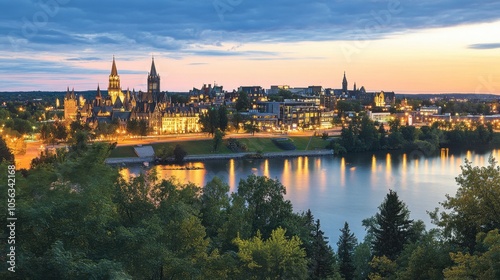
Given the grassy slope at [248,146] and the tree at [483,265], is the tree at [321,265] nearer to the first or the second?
the tree at [483,265]

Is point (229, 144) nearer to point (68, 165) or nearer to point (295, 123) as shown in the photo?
point (295, 123)

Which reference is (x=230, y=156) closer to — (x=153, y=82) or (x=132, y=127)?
(x=132, y=127)

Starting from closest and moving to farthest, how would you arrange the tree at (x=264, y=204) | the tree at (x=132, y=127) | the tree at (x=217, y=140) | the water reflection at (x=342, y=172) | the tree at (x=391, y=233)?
Answer: the tree at (x=391, y=233), the tree at (x=264, y=204), the water reflection at (x=342, y=172), the tree at (x=217, y=140), the tree at (x=132, y=127)

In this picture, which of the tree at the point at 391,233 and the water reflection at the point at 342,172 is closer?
the tree at the point at 391,233

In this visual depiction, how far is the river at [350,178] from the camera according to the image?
558 inches

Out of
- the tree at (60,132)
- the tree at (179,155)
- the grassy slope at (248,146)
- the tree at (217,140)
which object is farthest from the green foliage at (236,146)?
the tree at (60,132)

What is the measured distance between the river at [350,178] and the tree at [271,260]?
582cm

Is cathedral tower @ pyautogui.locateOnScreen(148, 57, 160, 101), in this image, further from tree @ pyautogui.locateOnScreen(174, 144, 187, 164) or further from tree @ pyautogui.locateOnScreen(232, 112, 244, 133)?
tree @ pyautogui.locateOnScreen(174, 144, 187, 164)

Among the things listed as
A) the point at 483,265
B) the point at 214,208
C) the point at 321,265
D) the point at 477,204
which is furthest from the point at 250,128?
the point at 483,265

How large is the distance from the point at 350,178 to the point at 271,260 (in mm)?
15774

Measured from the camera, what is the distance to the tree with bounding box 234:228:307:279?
495cm

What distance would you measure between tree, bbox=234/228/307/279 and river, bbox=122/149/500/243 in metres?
5.82

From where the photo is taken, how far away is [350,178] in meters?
20.4

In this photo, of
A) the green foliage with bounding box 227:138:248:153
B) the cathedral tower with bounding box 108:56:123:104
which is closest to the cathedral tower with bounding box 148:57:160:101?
the cathedral tower with bounding box 108:56:123:104
